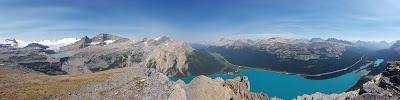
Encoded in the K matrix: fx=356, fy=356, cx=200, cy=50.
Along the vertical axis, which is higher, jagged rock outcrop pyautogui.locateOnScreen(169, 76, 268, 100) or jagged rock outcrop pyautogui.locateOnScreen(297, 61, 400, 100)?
jagged rock outcrop pyautogui.locateOnScreen(297, 61, 400, 100)

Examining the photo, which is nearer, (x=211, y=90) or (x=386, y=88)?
(x=386, y=88)

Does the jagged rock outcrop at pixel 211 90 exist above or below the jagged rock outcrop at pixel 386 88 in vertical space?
below

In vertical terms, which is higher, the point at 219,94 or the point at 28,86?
the point at 28,86

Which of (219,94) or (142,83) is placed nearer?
(142,83)

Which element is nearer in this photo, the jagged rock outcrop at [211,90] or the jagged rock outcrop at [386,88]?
the jagged rock outcrop at [386,88]

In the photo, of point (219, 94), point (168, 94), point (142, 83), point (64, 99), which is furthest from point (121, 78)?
point (219, 94)

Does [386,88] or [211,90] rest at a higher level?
[386,88]

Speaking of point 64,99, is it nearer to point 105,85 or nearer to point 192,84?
point 105,85

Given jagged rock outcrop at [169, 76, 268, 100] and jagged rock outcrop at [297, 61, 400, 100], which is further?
jagged rock outcrop at [169, 76, 268, 100]
